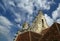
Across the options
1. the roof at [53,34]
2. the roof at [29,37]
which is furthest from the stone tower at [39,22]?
the roof at [53,34]

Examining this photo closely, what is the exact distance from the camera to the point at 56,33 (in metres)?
19.8

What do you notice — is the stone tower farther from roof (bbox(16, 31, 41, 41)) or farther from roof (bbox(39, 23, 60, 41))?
roof (bbox(39, 23, 60, 41))

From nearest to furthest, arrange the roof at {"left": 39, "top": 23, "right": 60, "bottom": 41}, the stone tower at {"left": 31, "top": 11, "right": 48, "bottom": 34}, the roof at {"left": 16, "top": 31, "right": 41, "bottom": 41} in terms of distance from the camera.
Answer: the roof at {"left": 39, "top": 23, "right": 60, "bottom": 41}
the roof at {"left": 16, "top": 31, "right": 41, "bottom": 41}
the stone tower at {"left": 31, "top": 11, "right": 48, "bottom": 34}

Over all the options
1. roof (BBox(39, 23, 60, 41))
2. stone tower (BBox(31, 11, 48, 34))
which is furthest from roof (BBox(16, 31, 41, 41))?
stone tower (BBox(31, 11, 48, 34))

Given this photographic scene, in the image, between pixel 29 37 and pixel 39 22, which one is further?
pixel 39 22

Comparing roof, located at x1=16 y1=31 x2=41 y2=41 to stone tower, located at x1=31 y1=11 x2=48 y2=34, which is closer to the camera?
roof, located at x1=16 y1=31 x2=41 y2=41

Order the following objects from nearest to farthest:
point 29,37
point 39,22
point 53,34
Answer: point 53,34, point 29,37, point 39,22

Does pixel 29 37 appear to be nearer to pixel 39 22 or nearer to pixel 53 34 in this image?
pixel 53 34

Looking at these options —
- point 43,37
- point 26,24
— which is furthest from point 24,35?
point 26,24

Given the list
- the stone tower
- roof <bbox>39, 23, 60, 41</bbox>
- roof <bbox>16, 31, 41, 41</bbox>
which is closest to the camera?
roof <bbox>39, 23, 60, 41</bbox>

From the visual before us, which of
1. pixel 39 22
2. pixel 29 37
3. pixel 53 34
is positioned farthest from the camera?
pixel 39 22

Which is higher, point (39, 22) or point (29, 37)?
point (39, 22)

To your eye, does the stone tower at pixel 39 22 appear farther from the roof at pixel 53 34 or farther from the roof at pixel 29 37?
the roof at pixel 53 34

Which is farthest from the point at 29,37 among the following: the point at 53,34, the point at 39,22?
the point at 39,22
